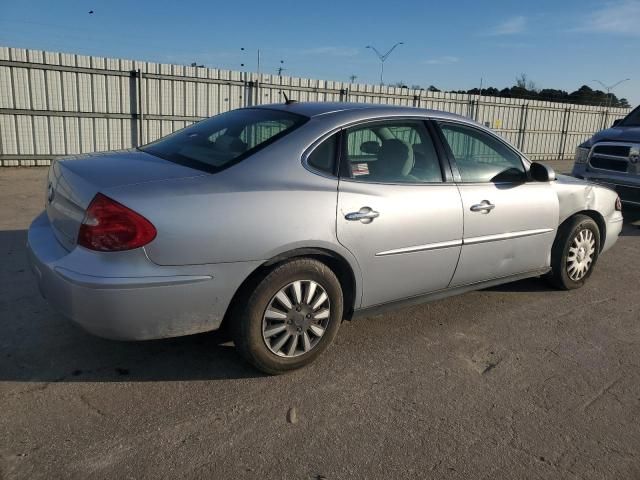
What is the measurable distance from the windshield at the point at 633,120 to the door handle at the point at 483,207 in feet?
21.2

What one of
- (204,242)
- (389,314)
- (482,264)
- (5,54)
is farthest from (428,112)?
(5,54)

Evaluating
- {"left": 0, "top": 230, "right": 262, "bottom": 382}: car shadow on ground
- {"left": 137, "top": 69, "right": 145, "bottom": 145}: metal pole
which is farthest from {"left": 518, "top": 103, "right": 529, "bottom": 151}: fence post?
{"left": 0, "top": 230, "right": 262, "bottom": 382}: car shadow on ground

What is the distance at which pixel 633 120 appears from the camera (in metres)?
9.04

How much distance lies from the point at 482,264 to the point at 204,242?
2.26 meters

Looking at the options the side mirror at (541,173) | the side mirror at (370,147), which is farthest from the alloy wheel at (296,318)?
the side mirror at (541,173)

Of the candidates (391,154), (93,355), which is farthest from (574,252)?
(93,355)

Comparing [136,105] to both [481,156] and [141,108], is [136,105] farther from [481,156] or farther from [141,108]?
[481,156]

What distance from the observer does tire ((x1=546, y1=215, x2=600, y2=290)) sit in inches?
187

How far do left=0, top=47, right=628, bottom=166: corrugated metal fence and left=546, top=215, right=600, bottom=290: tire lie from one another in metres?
9.61

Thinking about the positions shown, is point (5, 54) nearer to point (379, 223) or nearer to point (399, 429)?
point (379, 223)

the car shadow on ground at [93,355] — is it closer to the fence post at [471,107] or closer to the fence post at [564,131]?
the fence post at [471,107]

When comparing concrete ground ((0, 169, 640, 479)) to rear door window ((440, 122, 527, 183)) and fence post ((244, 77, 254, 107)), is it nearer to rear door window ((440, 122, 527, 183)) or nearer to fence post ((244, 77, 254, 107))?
rear door window ((440, 122, 527, 183))

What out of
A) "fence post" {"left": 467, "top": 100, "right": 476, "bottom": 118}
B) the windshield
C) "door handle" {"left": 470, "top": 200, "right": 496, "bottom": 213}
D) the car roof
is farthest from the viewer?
"fence post" {"left": 467, "top": 100, "right": 476, "bottom": 118}

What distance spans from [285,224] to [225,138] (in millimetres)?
900
